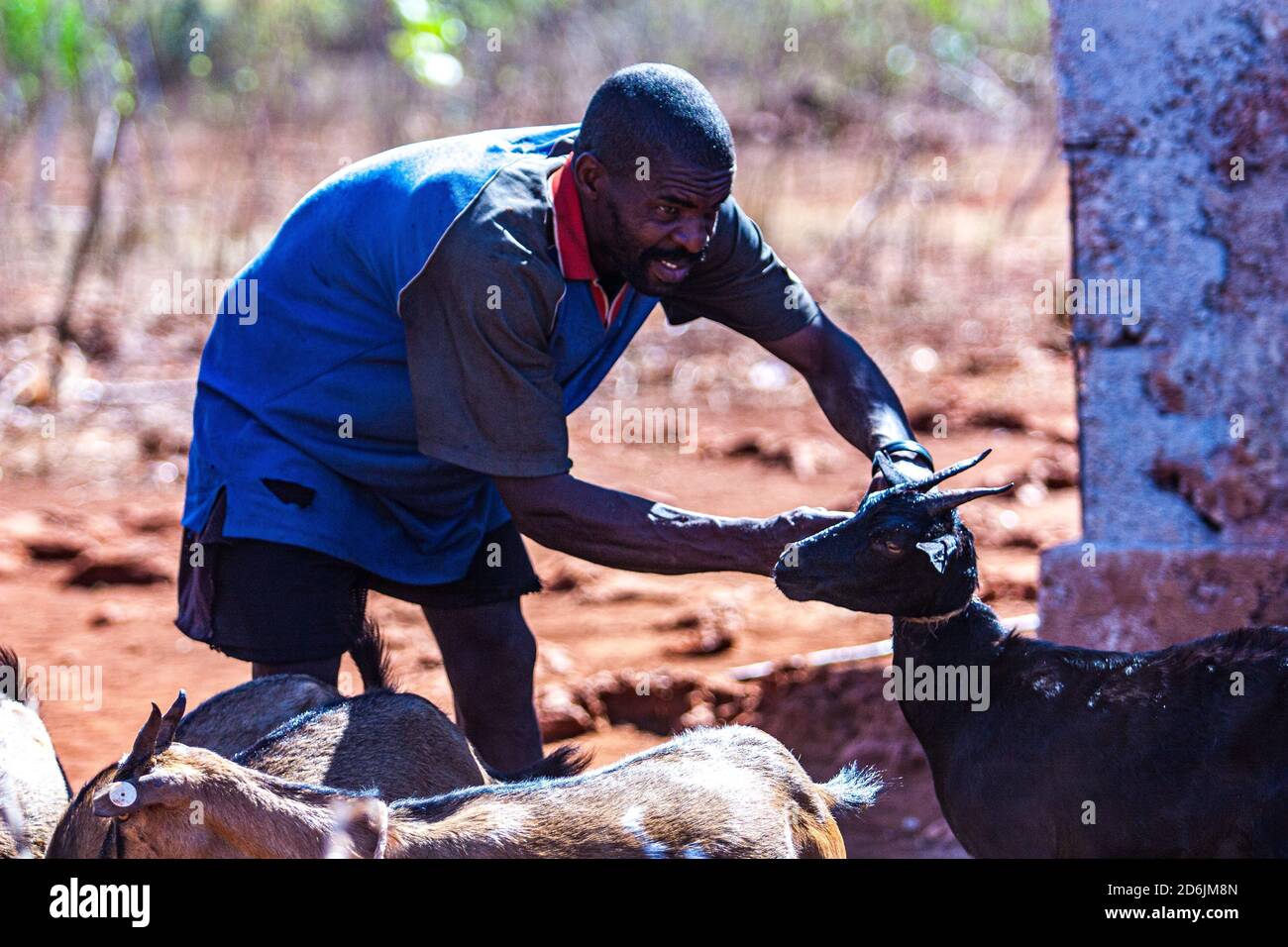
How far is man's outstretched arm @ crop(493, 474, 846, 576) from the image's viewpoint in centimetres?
338

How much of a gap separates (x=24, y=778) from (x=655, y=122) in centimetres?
186

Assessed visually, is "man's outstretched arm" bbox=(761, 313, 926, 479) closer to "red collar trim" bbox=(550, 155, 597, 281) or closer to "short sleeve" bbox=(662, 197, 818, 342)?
"short sleeve" bbox=(662, 197, 818, 342)

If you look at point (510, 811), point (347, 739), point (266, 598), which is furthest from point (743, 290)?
point (510, 811)

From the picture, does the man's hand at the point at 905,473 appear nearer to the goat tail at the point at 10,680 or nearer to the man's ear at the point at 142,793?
the man's ear at the point at 142,793

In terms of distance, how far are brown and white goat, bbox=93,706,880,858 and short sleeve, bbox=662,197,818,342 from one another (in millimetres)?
1215

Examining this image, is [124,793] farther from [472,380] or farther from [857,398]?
[857,398]

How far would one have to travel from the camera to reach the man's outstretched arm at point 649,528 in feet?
11.1

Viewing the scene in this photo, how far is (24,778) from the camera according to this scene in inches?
130

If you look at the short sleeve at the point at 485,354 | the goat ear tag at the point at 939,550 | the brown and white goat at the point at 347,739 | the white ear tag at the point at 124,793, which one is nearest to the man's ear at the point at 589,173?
the short sleeve at the point at 485,354

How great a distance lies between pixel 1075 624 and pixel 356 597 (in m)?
2.28

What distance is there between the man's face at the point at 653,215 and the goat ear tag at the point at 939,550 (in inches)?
30.9

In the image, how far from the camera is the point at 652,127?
331 centimetres
